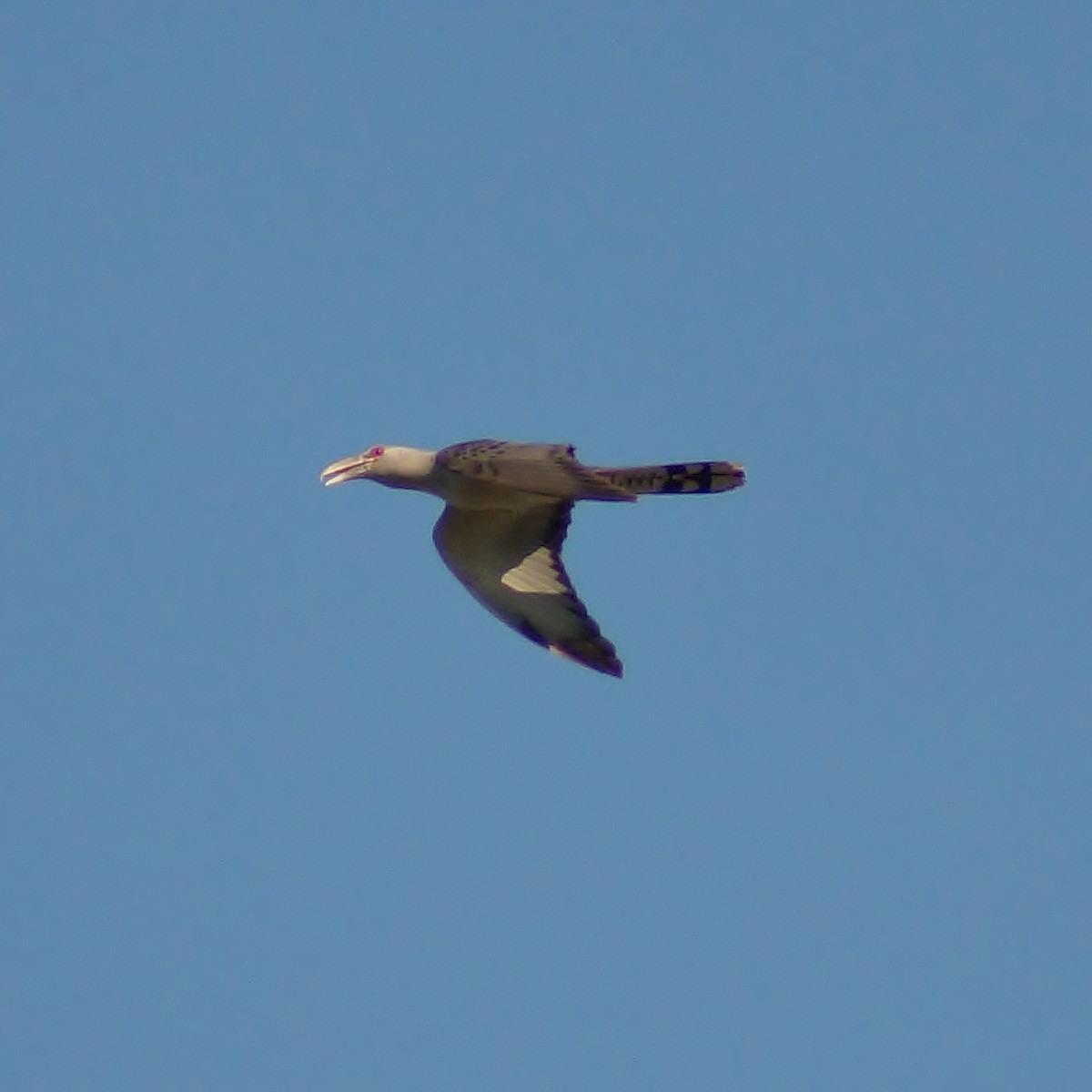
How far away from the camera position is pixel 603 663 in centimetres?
2138

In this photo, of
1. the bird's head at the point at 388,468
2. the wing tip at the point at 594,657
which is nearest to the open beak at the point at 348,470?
the bird's head at the point at 388,468

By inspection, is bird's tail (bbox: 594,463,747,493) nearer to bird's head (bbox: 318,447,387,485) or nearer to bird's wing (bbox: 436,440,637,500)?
bird's wing (bbox: 436,440,637,500)

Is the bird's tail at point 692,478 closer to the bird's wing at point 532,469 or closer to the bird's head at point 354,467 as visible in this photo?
the bird's wing at point 532,469

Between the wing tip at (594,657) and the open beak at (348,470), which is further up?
the open beak at (348,470)

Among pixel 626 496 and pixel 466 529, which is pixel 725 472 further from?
pixel 466 529

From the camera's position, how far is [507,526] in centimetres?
2153

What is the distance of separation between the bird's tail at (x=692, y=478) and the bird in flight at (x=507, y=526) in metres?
0.33

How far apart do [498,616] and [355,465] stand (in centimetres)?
225

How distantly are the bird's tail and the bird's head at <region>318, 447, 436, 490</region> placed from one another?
242cm

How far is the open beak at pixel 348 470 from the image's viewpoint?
20875mm

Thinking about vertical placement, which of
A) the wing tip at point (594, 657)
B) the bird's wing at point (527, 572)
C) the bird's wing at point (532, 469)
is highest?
the bird's wing at point (532, 469)

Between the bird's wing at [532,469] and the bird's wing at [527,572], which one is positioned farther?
the bird's wing at [527,572]

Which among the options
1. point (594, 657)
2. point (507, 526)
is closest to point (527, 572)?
point (507, 526)

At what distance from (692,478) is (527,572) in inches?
133
